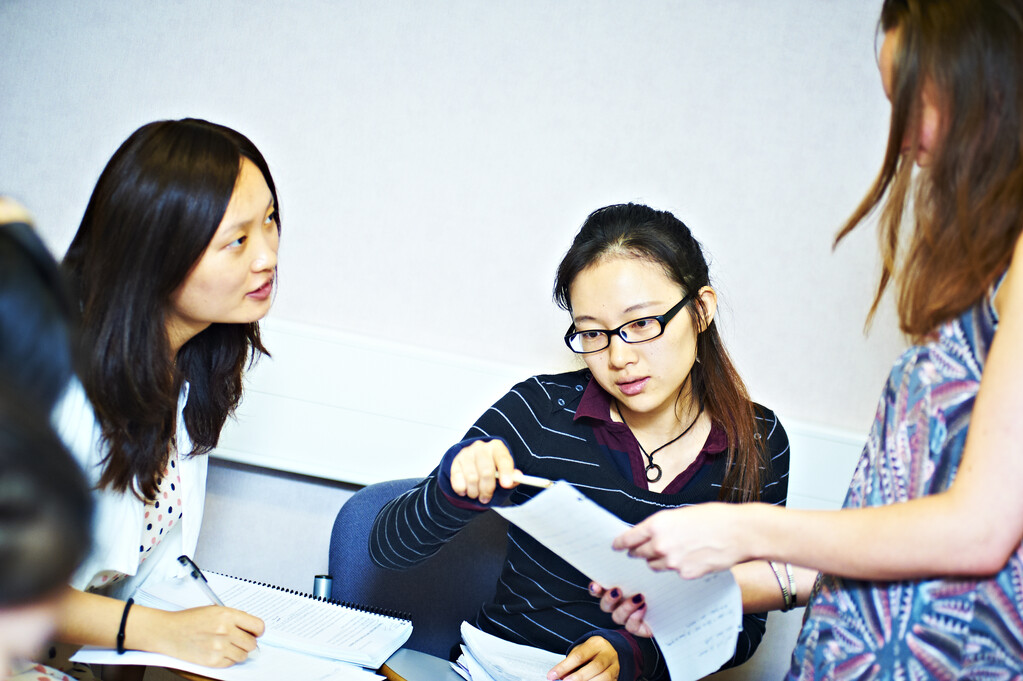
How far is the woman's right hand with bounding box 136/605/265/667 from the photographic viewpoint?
1.16 metres

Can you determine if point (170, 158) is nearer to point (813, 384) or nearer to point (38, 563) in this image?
point (38, 563)

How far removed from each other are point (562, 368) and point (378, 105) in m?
0.78

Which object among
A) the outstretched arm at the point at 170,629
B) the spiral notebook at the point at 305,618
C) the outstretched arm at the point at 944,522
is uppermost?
the outstretched arm at the point at 944,522

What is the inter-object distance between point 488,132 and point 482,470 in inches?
39.6

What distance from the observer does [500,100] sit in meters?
1.90

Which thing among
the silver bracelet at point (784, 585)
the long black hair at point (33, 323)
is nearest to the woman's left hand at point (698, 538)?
the silver bracelet at point (784, 585)

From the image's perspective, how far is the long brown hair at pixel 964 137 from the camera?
793mm

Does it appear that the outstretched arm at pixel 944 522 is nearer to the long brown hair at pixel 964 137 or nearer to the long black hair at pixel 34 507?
the long brown hair at pixel 964 137

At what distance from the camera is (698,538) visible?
0.89 metres

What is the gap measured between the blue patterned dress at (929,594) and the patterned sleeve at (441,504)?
533 mm

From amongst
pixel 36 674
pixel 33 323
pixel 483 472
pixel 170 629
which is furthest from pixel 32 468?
pixel 36 674

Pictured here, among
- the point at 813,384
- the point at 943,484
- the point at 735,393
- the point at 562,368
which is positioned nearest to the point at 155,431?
the point at 562,368

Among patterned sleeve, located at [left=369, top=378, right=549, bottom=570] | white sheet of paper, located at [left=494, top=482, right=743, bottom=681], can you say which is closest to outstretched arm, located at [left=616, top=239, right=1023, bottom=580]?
white sheet of paper, located at [left=494, top=482, right=743, bottom=681]

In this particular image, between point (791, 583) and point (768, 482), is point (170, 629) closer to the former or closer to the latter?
point (791, 583)
